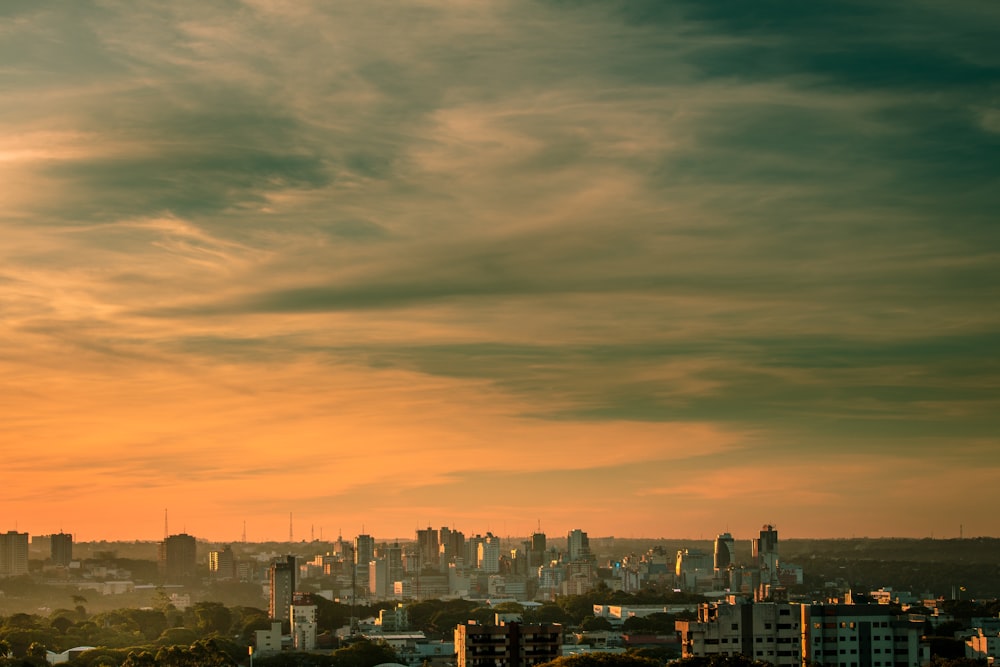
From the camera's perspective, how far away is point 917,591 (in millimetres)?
179875

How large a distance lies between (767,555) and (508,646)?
134 metres

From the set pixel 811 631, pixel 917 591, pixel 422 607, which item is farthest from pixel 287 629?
pixel 917 591

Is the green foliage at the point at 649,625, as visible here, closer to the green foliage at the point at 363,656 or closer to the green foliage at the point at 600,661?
the green foliage at the point at 363,656

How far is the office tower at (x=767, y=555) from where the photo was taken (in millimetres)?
172375

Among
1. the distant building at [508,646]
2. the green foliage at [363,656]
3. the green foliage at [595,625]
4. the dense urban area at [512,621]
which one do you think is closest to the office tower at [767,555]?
the dense urban area at [512,621]

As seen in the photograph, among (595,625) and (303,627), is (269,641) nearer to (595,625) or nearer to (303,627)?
(303,627)

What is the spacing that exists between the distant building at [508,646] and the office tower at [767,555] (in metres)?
118

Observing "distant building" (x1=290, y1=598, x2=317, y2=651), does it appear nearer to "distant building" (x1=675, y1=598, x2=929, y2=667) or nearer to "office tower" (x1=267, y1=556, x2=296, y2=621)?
"office tower" (x1=267, y1=556, x2=296, y2=621)

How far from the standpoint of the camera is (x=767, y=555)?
599ft

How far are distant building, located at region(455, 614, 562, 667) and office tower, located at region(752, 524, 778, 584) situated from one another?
117700mm

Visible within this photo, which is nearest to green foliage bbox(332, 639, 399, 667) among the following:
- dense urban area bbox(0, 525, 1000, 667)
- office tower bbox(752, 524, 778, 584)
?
dense urban area bbox(0, 525, 1000, 667)

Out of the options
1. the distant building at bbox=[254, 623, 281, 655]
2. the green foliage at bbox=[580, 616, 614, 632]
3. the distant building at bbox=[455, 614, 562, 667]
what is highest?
the distant building at bbox=[455, 614, 562, 667]

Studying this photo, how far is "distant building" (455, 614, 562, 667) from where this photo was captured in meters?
52.3

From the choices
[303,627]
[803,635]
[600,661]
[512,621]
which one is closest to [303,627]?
[303,627]
